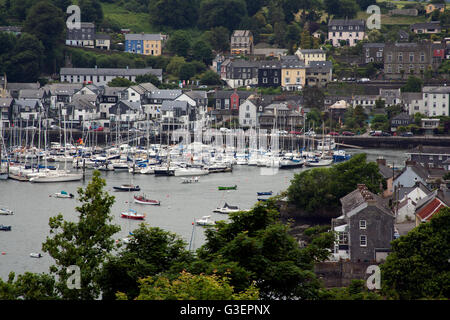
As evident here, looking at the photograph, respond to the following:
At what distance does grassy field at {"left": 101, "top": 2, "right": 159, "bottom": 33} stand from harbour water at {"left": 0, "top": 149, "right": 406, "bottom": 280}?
26.5 m

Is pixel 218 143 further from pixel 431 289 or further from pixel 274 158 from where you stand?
pixel 431 289

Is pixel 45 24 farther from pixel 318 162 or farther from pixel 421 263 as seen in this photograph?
pixel 421 263

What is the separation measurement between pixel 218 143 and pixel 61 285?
29685 millimetres

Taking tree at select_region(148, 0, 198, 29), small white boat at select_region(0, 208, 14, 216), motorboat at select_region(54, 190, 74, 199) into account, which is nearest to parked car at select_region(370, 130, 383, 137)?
motorboat at select_region(54, 190, 74, 199)

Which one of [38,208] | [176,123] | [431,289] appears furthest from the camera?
[176,123]

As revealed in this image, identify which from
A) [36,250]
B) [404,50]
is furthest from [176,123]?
[36,250]

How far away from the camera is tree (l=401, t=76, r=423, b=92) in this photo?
47.0 metres

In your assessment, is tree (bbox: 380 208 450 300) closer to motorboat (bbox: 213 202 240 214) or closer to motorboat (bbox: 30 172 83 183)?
motorboat (bbox: 213 202 240 214)

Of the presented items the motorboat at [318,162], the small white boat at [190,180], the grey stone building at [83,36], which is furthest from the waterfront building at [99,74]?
the small white boat at [190,180]

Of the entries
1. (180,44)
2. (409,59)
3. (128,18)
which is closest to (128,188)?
(409,59)

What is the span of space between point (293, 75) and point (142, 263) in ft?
130

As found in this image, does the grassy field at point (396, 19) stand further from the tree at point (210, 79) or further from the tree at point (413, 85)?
the tree at point (210, 79)

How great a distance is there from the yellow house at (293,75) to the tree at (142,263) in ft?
126

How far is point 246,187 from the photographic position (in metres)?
31.1
